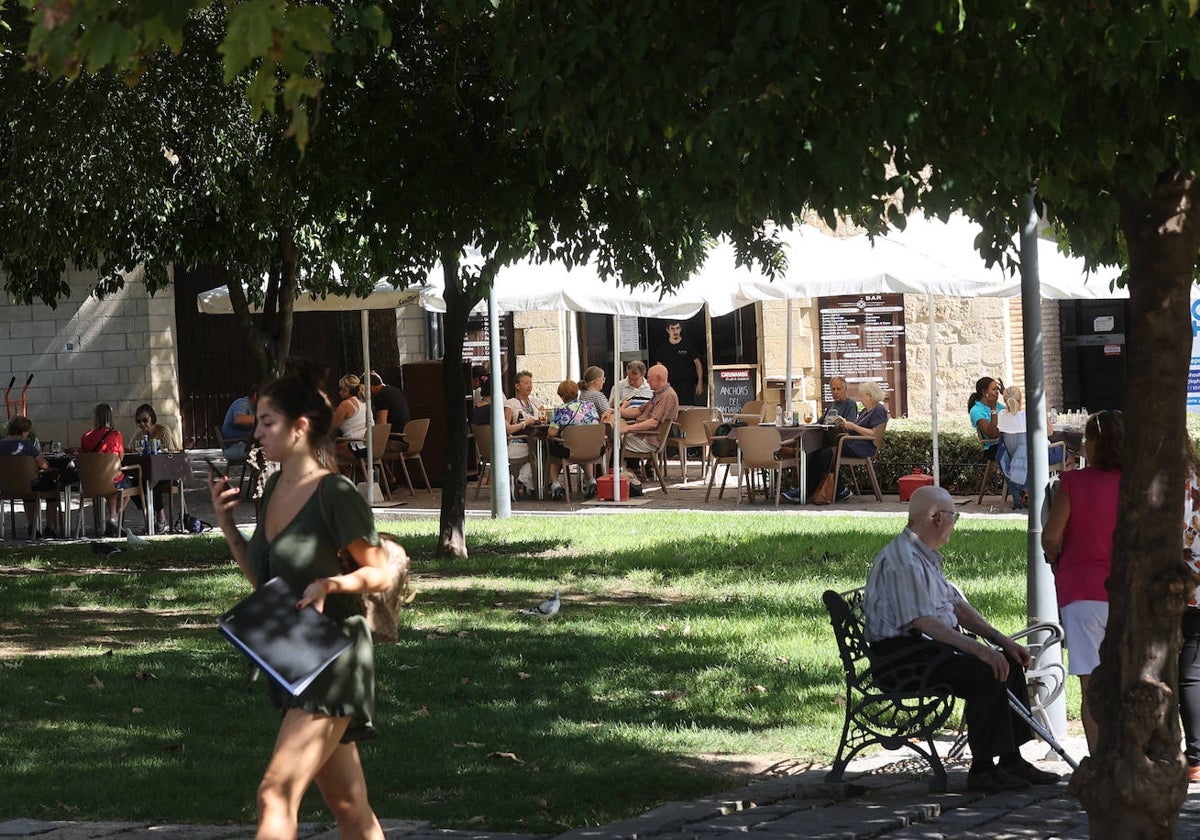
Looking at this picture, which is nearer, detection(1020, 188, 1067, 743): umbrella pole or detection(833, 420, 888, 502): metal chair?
detection(1020, 188, 1067, 743): umbrella pole

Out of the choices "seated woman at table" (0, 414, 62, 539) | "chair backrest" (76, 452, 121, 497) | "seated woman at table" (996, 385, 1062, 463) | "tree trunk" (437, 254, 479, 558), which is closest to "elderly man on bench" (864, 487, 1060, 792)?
"tree trunk" (437, 254, 479, 558)

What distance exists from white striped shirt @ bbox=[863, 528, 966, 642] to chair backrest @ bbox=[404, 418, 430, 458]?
13.6 m

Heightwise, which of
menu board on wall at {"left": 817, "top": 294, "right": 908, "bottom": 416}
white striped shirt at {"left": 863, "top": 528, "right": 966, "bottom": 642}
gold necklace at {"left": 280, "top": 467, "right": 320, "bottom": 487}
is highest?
menu board on wall at {"left": 817, "top": 294, "right": 908, "bottom": 416}

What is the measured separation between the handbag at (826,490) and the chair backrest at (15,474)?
8.01m

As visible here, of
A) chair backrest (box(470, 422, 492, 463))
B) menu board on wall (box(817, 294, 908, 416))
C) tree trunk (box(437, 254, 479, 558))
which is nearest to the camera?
tree trunk (box(437, 254, 479, 558))

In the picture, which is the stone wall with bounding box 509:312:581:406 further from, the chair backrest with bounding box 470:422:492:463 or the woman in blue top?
the woman in blue top

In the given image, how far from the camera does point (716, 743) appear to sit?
7.36 m

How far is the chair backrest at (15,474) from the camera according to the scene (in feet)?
54.9

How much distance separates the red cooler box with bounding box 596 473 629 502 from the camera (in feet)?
61.7

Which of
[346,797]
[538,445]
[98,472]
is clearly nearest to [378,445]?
[538,445]

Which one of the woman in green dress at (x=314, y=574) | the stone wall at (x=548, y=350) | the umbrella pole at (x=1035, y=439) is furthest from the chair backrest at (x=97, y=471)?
the woman in green dress at (x=314, y=574)

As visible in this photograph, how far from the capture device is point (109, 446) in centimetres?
1667

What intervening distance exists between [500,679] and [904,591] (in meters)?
2.91

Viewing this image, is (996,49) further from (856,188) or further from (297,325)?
(297,325)
